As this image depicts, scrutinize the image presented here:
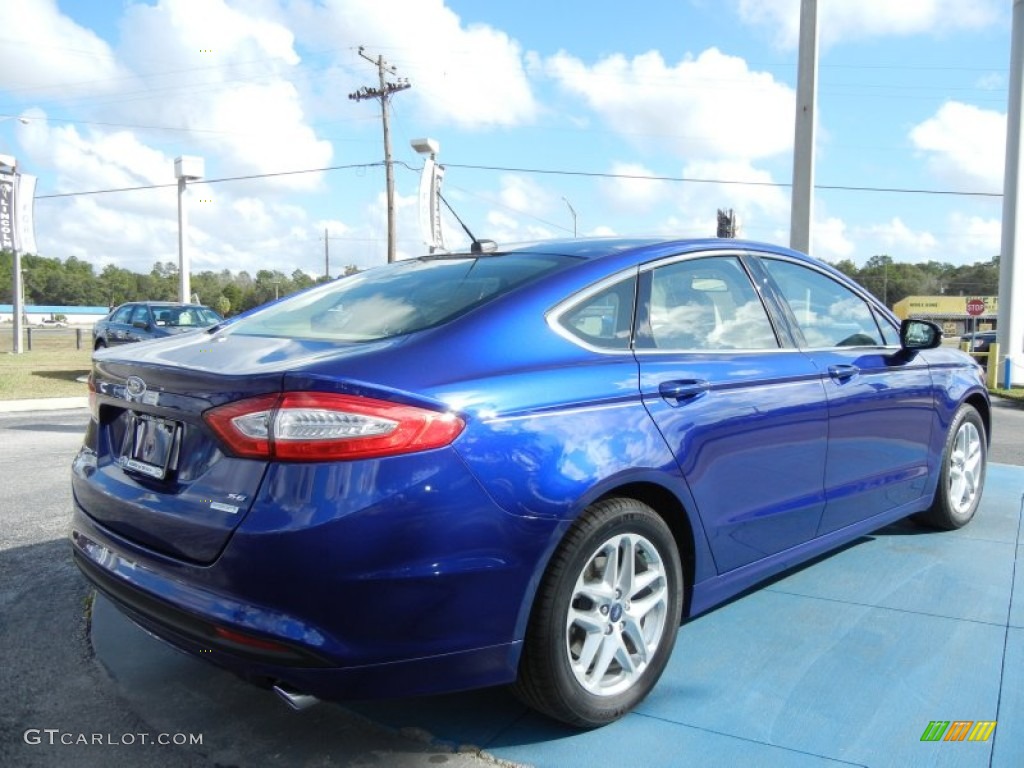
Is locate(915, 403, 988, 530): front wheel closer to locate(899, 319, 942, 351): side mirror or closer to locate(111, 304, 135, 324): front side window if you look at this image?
locate(899, 319, 942, 351): side mirror

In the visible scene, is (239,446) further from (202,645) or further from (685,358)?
(685,358)

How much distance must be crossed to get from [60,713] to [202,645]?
3.31 ft

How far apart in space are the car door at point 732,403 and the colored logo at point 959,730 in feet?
2.71

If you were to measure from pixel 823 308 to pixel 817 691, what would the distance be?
1863mm

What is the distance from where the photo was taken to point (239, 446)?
2230 millimetres

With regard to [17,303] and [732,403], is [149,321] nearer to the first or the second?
[17,303]

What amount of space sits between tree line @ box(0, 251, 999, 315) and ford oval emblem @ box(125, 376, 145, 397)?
10103 centimetres

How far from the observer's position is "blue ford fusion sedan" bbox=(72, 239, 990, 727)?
84.9 inches

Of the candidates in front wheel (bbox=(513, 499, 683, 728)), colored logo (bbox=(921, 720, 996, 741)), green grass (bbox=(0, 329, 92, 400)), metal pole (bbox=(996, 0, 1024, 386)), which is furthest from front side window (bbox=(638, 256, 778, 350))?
metal pole (bbox=(996, 0, 1024, 386))

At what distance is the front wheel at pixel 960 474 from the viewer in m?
4.71

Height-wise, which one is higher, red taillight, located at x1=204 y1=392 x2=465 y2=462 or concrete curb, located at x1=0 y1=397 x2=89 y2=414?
red taillight, located at x1=204 y1=392 x2=465 y2=462

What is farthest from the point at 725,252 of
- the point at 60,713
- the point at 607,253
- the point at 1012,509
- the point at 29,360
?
the point at 29,360

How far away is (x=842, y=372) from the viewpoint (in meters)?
3.71

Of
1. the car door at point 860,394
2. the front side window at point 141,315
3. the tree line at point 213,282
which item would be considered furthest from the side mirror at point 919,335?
the tree line at point 213,282
